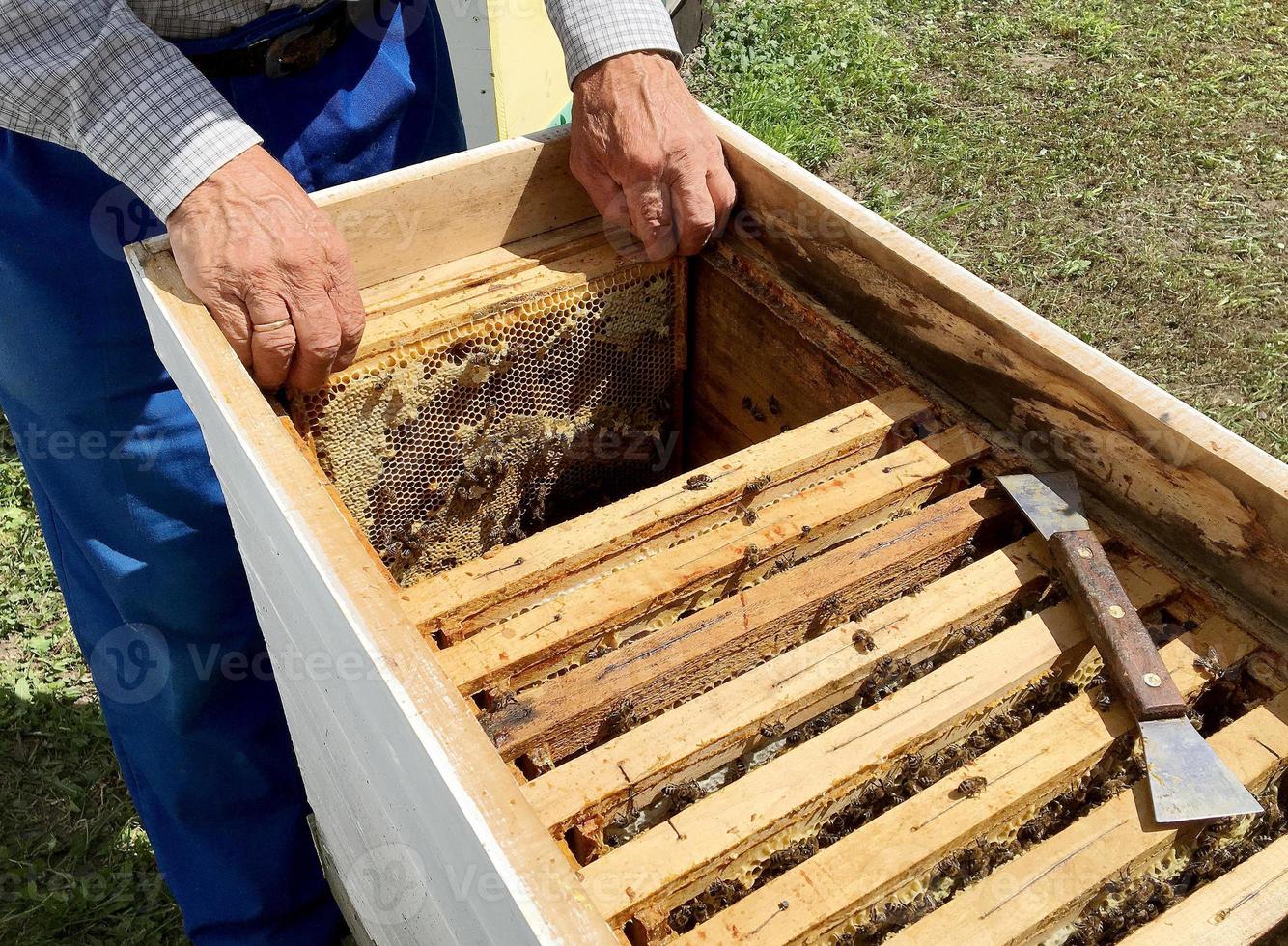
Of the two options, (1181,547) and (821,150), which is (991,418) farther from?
(821,150)

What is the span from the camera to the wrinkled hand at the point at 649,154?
69.6 inches

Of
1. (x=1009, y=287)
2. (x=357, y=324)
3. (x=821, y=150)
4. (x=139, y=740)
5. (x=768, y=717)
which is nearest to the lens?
(x=768, y=717)

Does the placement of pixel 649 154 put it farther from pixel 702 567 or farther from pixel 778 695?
pixel 778 695

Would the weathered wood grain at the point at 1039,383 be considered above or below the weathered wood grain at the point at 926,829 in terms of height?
above

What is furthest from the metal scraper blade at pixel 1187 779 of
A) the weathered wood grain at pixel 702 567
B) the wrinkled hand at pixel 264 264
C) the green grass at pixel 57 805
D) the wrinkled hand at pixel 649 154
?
the green grass at pixel 57 805

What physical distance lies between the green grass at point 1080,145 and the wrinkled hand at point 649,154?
2.42m

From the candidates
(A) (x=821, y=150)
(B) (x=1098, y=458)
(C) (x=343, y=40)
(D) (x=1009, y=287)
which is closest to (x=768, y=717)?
(B) (x=1098, y=458)

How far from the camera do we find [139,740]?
7.13 feet

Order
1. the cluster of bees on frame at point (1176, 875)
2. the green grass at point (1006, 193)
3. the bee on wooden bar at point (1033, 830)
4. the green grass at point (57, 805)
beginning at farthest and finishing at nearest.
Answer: the green grass at point (1006, 193) < the green grass at point (57, 805) < the bee on wooden bar at point (1033, 830) < the cluster of bees on frame at point (1176, 875)

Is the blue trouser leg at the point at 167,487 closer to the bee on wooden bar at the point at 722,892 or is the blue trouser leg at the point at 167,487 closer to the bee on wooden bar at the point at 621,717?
the bee on wooden bar at the point at 621,717

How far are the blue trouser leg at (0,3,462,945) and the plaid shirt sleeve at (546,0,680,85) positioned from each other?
0.40 meters

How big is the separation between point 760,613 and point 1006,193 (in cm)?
373

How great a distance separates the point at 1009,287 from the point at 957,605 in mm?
2987

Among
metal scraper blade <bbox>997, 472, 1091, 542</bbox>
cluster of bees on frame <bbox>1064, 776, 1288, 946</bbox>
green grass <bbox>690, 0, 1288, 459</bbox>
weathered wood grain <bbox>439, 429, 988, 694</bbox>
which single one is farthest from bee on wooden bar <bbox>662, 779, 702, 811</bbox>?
green grass <bbox>690, 0, 1288, 459</bbox>
